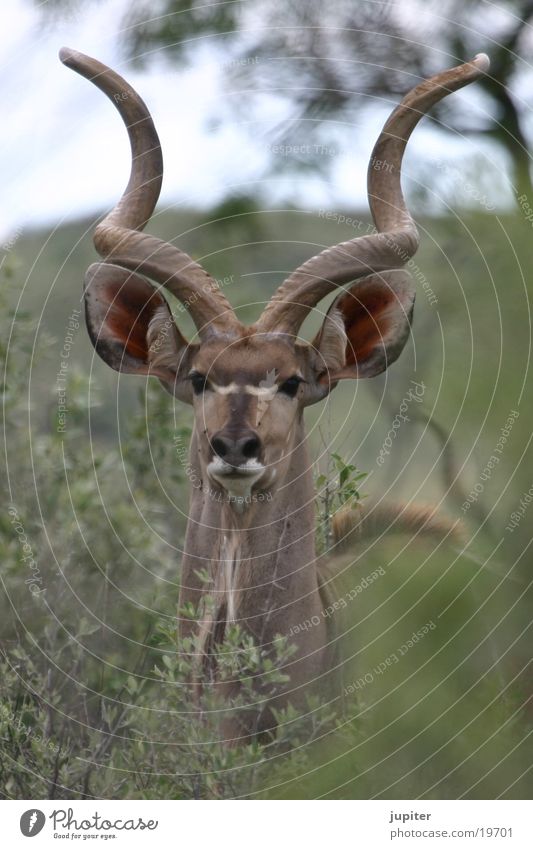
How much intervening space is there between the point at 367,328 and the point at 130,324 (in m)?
1.14

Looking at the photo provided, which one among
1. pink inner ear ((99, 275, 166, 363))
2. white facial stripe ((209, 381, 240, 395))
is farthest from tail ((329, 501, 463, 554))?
pink inner ear ((99, 275, 166, 363))

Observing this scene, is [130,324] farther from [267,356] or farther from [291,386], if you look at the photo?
[291,386]

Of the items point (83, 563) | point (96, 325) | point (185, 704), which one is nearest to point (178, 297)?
point (96, 325)

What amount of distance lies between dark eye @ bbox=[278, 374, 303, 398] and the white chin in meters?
0.43

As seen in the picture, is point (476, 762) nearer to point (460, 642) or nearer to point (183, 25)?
point (460, 642)

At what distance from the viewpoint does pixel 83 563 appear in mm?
8500

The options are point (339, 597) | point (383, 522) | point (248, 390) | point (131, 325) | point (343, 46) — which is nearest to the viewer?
point (248, 390)

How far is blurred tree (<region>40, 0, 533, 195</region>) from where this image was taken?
24.3 feet

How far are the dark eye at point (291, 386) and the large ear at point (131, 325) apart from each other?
1.87 feet

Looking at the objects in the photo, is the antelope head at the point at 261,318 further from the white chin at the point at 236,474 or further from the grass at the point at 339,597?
the grass at the point at 339,597

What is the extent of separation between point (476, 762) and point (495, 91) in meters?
5.24

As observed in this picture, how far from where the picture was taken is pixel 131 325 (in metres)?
6.44

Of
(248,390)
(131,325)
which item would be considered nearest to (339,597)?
(248,390)
